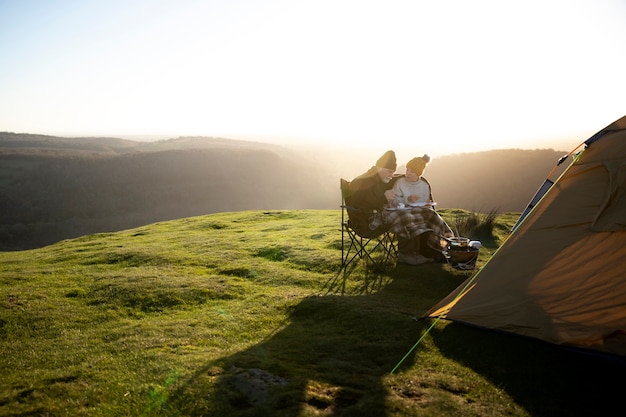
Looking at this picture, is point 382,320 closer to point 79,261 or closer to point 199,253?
point 199,253

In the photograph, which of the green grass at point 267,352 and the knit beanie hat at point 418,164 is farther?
the knit beanie hat at point 418,164

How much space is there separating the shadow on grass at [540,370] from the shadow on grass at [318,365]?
652 mm

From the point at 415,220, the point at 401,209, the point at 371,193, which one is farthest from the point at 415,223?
the point at 371,193

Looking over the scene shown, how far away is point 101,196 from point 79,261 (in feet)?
294

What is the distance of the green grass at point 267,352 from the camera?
3.35 metres

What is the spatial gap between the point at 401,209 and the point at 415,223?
15.6 inches

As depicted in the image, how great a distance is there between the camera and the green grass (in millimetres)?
3354

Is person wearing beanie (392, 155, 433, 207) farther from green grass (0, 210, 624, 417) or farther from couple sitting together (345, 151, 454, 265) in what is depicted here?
green grass (0, 210, 624, 417)

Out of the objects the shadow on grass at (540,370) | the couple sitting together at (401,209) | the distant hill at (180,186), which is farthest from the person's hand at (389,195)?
the distant hill at (180,186)

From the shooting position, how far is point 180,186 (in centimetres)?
9894

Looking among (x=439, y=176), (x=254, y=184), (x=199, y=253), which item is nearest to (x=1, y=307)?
(x=199, y=253)

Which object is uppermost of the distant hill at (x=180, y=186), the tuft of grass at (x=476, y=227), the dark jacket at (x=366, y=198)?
the dark jacket at (x=366, y=198)

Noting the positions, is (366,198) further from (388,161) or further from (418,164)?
(418,164)

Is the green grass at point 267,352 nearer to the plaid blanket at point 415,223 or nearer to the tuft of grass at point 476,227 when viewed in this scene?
the plaid blanket at point 415,223
